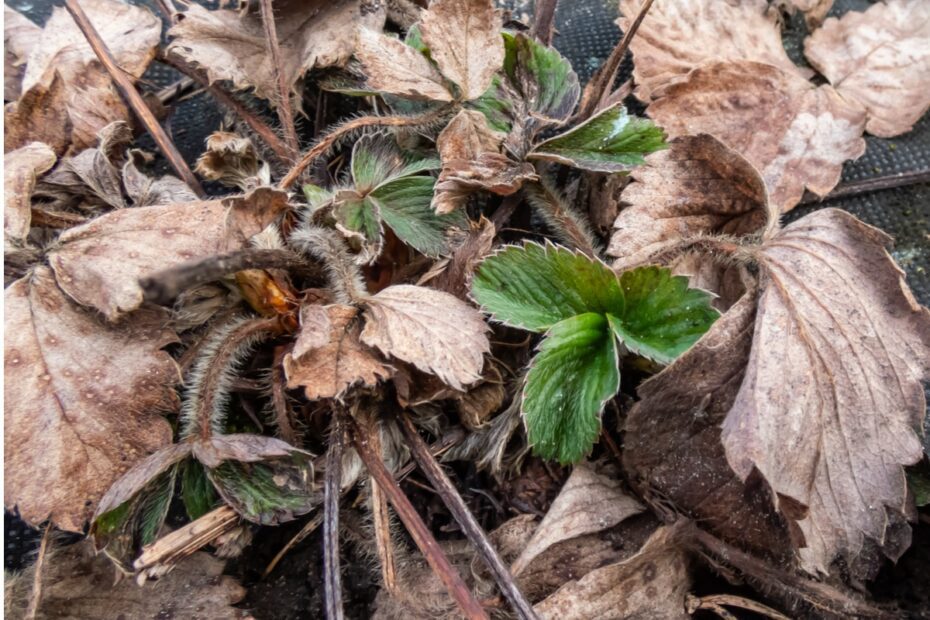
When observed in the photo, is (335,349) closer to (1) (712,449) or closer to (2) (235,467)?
(2) (235,467)

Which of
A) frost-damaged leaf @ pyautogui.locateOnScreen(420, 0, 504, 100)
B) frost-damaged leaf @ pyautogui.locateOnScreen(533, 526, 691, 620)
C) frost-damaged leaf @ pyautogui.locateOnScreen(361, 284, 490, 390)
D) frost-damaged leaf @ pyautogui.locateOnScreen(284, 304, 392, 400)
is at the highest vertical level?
frost-damaged leaf @ pyautogui.locateOnScreen(420, 0, 504, 100)

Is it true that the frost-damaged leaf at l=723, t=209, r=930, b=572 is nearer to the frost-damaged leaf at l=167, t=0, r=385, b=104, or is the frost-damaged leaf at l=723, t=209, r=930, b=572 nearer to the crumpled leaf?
the frost-damaged leaf at l=167, t=0, r=385, b=104

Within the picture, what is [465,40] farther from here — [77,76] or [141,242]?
[77,76]

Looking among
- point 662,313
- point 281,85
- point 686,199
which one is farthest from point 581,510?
point 281,85

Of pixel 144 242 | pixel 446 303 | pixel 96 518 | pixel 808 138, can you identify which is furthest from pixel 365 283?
pixel 808 138

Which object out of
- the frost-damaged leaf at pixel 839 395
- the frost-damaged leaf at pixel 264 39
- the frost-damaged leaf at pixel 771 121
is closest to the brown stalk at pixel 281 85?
the frost-damaged leaf at pixel 264 39

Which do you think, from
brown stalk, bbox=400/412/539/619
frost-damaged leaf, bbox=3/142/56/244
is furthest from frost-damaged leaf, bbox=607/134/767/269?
frost-damaged leaf, bbox=3/142/56/244
